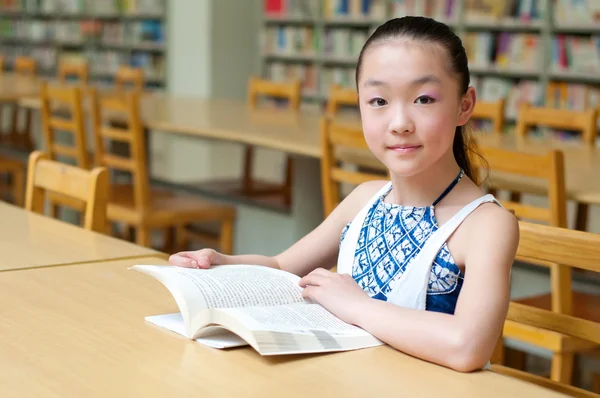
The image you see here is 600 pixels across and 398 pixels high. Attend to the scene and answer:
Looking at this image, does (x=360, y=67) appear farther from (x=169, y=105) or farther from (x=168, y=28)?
(x=168, y=28)

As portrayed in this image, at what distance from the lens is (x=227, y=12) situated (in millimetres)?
7762

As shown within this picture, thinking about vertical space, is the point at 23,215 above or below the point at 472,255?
below

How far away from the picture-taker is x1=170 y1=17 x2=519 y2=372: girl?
109 cm

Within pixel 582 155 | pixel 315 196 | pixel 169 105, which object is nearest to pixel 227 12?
pixel 169 105

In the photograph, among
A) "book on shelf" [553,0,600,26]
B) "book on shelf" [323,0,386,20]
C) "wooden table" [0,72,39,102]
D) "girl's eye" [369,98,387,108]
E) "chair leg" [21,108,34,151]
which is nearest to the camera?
"girl's eye" [369,98,387,108]

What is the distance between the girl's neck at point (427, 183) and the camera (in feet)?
4.09

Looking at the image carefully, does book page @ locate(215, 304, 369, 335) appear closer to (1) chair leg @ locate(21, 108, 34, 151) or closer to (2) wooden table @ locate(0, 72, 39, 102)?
(2) wooden table @ locate(0, 72, 39, 102)

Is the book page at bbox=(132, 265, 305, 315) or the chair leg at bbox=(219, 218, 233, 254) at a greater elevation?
the book page at bbox=(132, 265, 305, 315)

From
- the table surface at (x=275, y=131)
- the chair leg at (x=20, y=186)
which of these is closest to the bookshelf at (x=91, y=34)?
the chair leg at (x=20, y=186)

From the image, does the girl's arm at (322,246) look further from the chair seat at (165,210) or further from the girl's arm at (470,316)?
the chair seat at (165,210)

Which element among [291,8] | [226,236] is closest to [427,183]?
[226,236]

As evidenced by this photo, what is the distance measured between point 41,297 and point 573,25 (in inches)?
198

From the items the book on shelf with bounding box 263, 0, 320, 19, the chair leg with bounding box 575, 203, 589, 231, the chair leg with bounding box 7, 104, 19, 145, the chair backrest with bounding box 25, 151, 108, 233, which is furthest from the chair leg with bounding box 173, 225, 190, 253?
the book on shelf with bounding box 263, 0, 320, 19

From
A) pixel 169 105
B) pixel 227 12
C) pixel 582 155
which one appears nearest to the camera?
pixel 582 155
